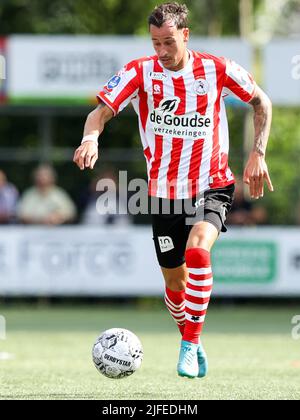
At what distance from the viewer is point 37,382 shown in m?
7.11

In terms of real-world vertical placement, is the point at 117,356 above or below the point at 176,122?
below

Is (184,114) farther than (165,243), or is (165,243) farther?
(165,243)

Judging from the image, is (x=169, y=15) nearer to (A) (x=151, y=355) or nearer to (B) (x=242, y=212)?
(A) (x=151, y=355)

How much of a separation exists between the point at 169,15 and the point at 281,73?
29.6 ft

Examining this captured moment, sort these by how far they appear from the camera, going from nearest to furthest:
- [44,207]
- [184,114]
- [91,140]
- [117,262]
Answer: [91,140] → [184,114] → [117,262] → [44,207]

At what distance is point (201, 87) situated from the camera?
7.12 m

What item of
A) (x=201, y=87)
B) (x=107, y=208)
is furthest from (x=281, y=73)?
(x=201, y=87)

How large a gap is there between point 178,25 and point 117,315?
8059mm

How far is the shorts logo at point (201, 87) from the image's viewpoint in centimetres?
711

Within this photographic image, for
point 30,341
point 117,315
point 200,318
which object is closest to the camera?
point 200,318

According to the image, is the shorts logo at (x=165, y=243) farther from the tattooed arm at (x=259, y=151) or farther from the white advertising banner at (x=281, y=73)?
the white advertising banner at (x=281, y=73)
